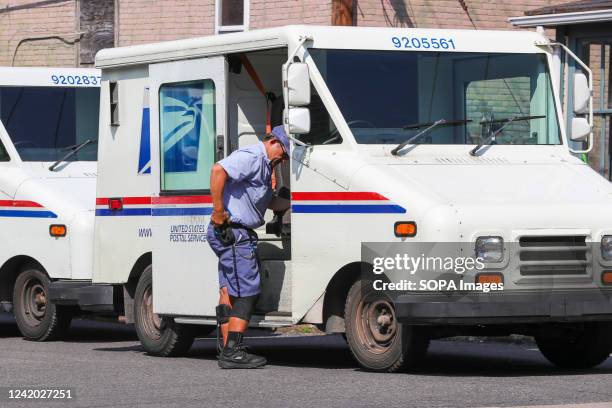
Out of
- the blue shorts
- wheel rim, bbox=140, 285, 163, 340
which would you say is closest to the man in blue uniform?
the blue shorts

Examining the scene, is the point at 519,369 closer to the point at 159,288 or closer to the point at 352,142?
the point at 352,142

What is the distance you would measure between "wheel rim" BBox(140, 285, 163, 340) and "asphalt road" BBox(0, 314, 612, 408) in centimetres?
29

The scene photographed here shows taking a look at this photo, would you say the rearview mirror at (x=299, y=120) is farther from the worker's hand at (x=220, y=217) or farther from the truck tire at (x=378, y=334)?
the truck tire at (x=378, y=334)

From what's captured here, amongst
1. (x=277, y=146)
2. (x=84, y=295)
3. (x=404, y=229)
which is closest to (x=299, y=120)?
(x=277, y=146)

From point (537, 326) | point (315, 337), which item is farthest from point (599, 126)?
point (537, 326)

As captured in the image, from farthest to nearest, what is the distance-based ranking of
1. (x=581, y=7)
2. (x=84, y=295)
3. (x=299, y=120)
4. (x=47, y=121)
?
(x=581, y=7) < (x=47, y=121) < (x=84, y=295) < (x=299, y=120)

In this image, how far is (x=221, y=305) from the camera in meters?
11.9

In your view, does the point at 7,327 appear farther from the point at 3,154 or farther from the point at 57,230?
the point at 57,230

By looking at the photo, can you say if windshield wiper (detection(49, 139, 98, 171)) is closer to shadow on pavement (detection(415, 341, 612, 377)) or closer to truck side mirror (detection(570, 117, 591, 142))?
shadow on pavement (detection(415, 341, 612, 377))

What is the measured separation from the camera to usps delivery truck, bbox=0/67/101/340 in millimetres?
15000

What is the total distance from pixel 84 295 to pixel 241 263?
3056 millimetres

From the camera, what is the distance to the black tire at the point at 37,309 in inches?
596

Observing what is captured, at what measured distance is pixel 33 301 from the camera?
50.8 ft

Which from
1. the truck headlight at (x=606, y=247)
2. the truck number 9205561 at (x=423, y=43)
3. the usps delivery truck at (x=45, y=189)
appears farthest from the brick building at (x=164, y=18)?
the truck headlight at (x=606, y=247)
